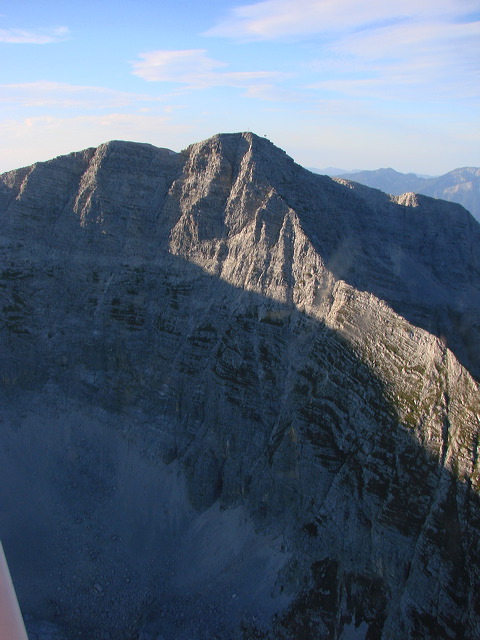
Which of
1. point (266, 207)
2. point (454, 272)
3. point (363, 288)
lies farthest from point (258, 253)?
point (454, 272)

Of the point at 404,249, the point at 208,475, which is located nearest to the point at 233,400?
the point at 208,475

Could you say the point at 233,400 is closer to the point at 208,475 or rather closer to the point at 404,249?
the point at 208,475

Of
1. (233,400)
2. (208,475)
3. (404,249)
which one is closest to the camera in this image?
(208,475)

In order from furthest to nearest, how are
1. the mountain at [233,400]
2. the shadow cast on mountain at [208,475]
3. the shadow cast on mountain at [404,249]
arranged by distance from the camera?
the shadow cast on mountain at [404,249] → the mountain at [233,400] → the shadow cast on mountain at [208,475]

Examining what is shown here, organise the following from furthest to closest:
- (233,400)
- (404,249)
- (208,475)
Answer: (404,249) < (233,400) < (208,475)

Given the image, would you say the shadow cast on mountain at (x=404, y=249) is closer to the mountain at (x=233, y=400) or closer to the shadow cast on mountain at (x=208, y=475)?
the mountain at (x=233, y=400)

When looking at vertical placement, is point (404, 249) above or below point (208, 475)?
above

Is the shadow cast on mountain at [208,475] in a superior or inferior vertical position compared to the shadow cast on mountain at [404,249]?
inferior

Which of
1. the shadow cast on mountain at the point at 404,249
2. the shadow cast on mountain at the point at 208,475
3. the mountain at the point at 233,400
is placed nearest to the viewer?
the shadow cast on mountain at the point at 208,475

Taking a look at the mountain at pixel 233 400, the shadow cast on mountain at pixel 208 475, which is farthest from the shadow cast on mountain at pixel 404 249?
the shadow cast on mountain at pixel 208 475

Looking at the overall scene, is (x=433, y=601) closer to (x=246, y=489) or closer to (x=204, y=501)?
(x=246, y=489)
